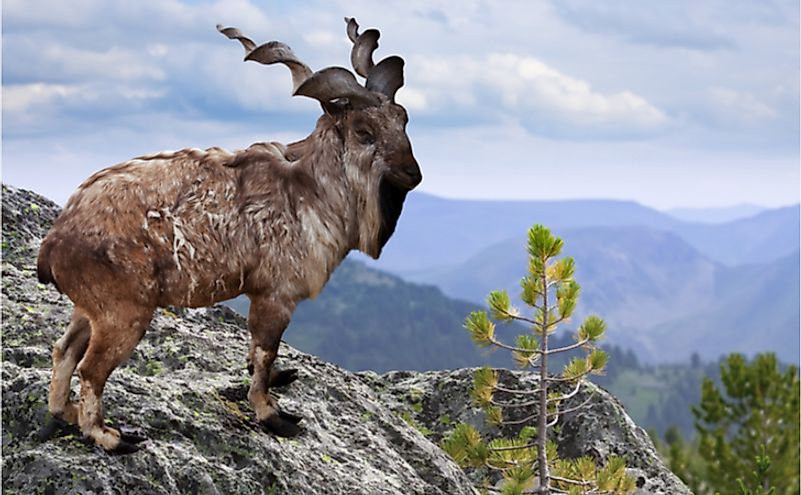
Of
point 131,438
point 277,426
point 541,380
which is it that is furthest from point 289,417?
point 541,380

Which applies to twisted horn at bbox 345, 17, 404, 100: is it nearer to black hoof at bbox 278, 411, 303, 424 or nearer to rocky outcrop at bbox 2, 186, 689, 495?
black hoof at bbox 278, 411, 303, 424

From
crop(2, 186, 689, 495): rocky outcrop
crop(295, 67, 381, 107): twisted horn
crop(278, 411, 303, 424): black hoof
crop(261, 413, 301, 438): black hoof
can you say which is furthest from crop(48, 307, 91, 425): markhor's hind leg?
crop(295, 67, 381, 107): twisted horn

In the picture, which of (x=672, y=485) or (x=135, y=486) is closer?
(x=135, y=486)

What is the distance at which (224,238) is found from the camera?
6.61 metres

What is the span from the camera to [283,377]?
813 centimetres

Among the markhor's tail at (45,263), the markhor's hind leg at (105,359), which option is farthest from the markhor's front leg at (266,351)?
the markhor's tail at (45,263)

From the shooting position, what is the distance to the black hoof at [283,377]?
26.5ft

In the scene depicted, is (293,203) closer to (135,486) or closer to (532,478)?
(135,486)

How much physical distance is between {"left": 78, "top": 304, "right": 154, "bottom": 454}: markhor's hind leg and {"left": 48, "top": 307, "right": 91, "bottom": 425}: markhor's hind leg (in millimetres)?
157

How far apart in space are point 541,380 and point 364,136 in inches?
147

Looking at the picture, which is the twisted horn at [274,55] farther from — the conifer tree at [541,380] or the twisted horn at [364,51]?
the conifer tree at [541,380]

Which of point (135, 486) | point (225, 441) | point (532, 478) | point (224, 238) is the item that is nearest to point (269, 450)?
point (225, 441)

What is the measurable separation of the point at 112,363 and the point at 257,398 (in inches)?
54.3

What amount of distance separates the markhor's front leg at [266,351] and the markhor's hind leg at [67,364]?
3.70ft
